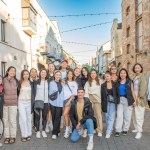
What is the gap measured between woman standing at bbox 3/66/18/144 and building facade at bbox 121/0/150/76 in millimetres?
14670

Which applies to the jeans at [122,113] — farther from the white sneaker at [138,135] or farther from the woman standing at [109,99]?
the white sneaker at [138,135]

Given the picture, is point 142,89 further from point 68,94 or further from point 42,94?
point 42,94

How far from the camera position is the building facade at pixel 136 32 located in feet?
64.7

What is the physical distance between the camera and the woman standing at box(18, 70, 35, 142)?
6664 mm

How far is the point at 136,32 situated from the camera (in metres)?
23.2

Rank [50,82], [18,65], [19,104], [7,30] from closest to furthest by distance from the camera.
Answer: [19,104], [50,82], [7,30], [18,65]

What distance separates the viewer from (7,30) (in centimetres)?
1878

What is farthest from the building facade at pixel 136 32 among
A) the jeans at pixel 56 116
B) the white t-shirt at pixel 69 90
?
the jeans at pixel 56 116

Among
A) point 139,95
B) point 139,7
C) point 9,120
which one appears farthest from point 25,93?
point 139,7

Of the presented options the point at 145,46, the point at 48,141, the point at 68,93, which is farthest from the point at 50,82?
the point at 145,46

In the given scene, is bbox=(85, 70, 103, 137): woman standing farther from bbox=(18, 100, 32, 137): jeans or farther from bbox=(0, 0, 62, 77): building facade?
bbox=(0, 0, 62, 77): building facade

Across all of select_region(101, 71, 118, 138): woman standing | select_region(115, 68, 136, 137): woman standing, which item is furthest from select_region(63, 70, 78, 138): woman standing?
select_region(115, 68, 136, 137): woman standing

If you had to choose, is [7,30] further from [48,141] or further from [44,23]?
[44,23]

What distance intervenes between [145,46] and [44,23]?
19644 mm
